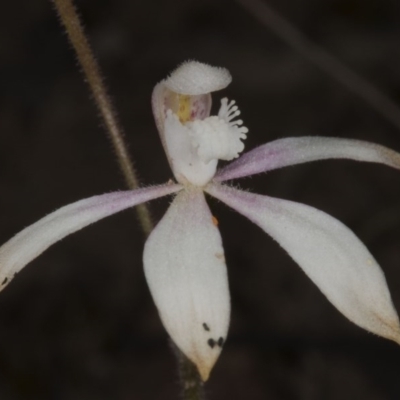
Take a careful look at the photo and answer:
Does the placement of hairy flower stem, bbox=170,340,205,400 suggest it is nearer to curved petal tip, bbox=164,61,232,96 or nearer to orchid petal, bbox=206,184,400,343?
orchid petal, bbox=206,184,400,343

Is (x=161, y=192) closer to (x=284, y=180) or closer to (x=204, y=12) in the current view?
(x=284, y=180)

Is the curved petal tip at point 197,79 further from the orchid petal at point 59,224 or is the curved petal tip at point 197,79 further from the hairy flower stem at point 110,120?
the orchid petal at point 59,224

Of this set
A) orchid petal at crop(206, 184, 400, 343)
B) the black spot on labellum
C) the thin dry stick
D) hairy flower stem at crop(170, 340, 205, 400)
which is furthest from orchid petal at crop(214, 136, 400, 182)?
the thin dry stick

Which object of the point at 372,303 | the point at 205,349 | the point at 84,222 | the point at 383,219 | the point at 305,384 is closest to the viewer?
the point at 205,349

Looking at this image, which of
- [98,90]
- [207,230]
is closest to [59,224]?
[207,230]

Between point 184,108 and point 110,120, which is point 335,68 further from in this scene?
point 110,120

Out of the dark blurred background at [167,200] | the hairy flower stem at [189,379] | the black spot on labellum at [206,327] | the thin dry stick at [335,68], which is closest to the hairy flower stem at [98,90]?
the hairy flower stem at [189,379]

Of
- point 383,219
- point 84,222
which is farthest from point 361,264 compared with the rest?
point 383,219
